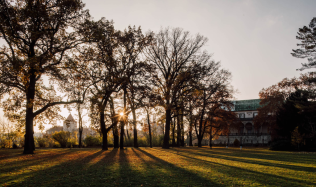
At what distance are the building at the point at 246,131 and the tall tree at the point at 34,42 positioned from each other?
51.3 m

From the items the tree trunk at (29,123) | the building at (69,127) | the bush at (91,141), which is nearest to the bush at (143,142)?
the bush at (91,141)

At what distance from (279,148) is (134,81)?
2613cm

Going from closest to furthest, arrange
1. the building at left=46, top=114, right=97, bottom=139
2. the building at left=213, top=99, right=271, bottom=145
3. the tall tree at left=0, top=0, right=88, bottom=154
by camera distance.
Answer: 1. the tall tree at left=0, top=0, right=88, bottom=154
2. the building at left=46, top=114, right=97, bottom=139
3. the building at left=213, top=99, right=271, bottom=145

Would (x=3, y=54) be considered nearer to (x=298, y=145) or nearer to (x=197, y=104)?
(x=197, y=104)

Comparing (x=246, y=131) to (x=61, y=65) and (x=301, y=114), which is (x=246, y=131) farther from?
(x=61, y=65)

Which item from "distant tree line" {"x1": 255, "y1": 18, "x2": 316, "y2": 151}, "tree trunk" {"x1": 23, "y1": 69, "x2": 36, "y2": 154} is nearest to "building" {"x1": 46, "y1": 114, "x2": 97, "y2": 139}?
"tree trunk" {"x1": 23, "y1": 69, "x2": 36, "y2": 154}

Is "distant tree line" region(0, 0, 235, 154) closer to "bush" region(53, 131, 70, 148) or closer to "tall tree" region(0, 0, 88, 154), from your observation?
"tall tree" region(0, 0, 88, 154)

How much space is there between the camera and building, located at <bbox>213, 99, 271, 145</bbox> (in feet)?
220

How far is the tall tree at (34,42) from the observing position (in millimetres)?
15500

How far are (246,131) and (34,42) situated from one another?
71.1m

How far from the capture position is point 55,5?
1767cm

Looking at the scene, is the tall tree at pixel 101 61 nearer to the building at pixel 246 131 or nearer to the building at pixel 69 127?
the building at pixel 69 127

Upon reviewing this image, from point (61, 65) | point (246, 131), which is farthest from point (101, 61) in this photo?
point (246, 131)

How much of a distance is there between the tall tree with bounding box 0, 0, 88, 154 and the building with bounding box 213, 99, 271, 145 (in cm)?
5128
